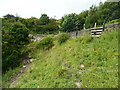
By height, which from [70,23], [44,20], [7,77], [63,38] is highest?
[44,20]

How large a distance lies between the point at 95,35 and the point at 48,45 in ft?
10.4

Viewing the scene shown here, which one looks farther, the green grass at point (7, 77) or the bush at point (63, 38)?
the bush at point (63, 38)

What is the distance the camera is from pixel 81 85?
6.28 ft

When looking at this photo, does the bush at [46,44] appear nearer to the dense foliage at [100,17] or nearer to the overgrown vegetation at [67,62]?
the overgrown vegetation at [67,62]

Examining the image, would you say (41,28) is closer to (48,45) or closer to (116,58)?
(48,45)

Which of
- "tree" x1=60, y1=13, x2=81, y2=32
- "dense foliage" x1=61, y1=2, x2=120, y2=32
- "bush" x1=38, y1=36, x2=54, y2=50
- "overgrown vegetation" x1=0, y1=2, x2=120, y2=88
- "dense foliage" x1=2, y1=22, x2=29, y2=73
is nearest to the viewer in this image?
"overgrown vegetation" x1=0, y1=2, x2=120, y2=88

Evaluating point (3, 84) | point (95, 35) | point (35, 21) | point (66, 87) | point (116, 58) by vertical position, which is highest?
point (35, 21)

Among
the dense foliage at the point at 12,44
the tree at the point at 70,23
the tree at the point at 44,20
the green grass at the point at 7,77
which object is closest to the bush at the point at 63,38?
the dense foliage at the point at 12,44

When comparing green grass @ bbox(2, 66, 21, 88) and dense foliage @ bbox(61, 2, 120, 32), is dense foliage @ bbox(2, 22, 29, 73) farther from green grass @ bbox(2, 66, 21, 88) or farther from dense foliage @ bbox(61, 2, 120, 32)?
dense foliage @ bbox(61, 2, 120, 32)

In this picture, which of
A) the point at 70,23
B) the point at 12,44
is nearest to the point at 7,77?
the point at 12,44

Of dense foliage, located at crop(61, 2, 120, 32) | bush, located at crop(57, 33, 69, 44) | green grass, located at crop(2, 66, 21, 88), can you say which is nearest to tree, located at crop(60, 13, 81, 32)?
dense foliage, located at crop(61, 2, 120, 32)

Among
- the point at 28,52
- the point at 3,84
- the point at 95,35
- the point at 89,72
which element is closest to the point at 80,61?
the point at 89,72

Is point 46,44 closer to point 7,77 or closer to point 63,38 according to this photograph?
point 63,38

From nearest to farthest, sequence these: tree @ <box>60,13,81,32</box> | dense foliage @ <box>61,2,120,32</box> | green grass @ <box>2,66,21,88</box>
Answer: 1. green grass @ <box>2,66,21,88</box>
2. dense foliage @ <box>61,2,120,32</box>
3. tree @ <box>60,13,81,32</box>
